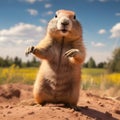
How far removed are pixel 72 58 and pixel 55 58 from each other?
33cm

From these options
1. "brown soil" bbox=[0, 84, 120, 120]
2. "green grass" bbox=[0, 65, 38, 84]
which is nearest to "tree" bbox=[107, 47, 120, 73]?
"green grass" bbox=[0, 65, 38, 84]

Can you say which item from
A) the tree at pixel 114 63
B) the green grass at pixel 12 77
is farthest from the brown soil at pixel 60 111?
the tree at pixel 114 63

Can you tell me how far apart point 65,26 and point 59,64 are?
58cm

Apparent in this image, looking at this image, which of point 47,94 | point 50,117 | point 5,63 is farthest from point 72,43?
point 5,63

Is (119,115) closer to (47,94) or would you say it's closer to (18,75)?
(47,94)

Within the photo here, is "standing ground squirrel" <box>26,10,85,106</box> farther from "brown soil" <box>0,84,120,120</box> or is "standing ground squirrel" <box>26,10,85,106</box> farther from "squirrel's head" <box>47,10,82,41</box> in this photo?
"brown soil" <box>0,84,120,120</box>

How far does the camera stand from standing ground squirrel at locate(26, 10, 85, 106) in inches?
240

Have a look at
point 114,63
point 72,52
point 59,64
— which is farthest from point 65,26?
point 114,63

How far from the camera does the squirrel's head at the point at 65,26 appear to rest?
5.92 metres

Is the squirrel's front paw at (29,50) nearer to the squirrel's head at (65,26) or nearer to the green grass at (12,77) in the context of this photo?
the squirrel's head at (65,26)

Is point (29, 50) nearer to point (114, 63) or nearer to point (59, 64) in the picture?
point (59, 64)

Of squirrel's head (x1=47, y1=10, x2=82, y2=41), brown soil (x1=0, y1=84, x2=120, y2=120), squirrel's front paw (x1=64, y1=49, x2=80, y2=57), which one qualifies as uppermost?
squirrel's head (x1=47, y1=10, x2=82, y2=41)

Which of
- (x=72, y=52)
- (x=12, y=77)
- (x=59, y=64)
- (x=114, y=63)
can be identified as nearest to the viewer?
(x=72, y=52)

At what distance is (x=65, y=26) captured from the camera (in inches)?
233
